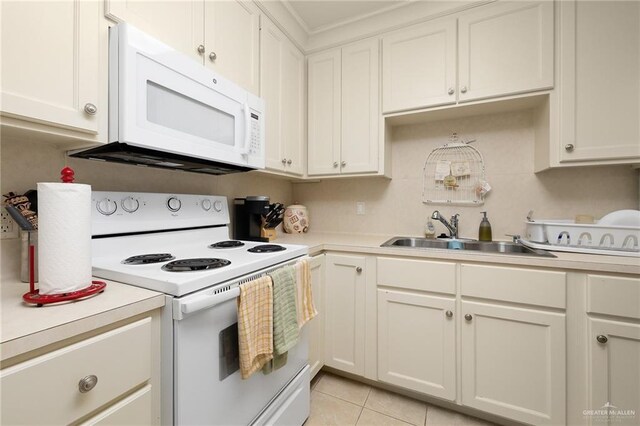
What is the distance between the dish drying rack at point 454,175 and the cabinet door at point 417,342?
0.86 meters

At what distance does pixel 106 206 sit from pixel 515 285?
1.88 m

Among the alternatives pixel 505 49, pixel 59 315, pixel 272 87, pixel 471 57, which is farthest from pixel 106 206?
pixel 505 49

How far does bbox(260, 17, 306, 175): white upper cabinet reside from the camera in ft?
5.72

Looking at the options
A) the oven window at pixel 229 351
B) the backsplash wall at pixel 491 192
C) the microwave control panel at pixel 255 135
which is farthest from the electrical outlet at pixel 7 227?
the backsplash wall at pixel 491 192

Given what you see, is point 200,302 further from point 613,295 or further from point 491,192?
point 491,192

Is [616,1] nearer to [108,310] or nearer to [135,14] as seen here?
[135,14]

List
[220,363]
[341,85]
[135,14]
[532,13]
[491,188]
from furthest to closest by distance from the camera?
[341,85] → [491,188] → [532,13] → [135,14] → [220,363]

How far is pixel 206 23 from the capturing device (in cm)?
129

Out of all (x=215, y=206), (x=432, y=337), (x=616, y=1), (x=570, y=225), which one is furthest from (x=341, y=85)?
(x=432, y=337)

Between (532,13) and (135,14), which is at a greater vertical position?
(532,13)

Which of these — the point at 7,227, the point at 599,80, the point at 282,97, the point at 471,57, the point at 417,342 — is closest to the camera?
the point at 7,227

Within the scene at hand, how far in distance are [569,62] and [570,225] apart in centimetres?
88

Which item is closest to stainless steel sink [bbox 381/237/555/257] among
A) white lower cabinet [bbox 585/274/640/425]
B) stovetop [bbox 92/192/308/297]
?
white lower cabinet [bbox 585/274/640/425]

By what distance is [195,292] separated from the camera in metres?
0.79
